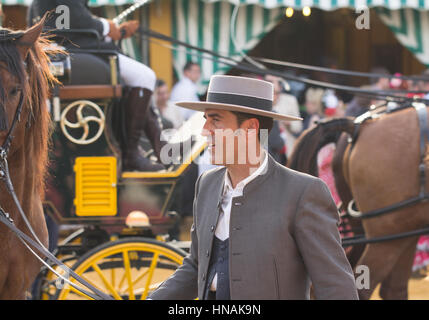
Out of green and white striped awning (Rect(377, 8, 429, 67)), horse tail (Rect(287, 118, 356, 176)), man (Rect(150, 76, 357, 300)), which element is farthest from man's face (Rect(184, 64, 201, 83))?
man (Rect(150, 76, 357, 300))

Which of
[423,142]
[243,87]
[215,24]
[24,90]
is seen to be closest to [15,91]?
[24,90]

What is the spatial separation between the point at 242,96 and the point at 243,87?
36mm

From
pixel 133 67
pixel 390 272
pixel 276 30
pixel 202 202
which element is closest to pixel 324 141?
pixel 390 272

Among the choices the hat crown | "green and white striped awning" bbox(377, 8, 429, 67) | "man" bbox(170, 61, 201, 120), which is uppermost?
"green and white striped awning" bbox(377, 8, 429, 67)

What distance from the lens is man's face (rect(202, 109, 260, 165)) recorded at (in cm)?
220

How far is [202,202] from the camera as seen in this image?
7.71 ft

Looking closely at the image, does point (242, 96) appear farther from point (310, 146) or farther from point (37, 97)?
point (310, 146)

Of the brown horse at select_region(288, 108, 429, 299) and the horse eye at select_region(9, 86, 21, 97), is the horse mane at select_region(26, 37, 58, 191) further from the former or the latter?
the brown horse at select_region(288, 108, 429, 299)

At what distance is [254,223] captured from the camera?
6.95 feet

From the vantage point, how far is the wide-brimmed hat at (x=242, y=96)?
223 cm

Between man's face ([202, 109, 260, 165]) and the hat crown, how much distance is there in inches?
2.9

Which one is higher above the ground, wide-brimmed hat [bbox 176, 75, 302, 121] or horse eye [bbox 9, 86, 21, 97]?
horse eye [bbox 9, 86, 21, 97]

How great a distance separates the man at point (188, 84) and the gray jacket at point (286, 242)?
17.6 ft

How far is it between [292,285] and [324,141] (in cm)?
296
